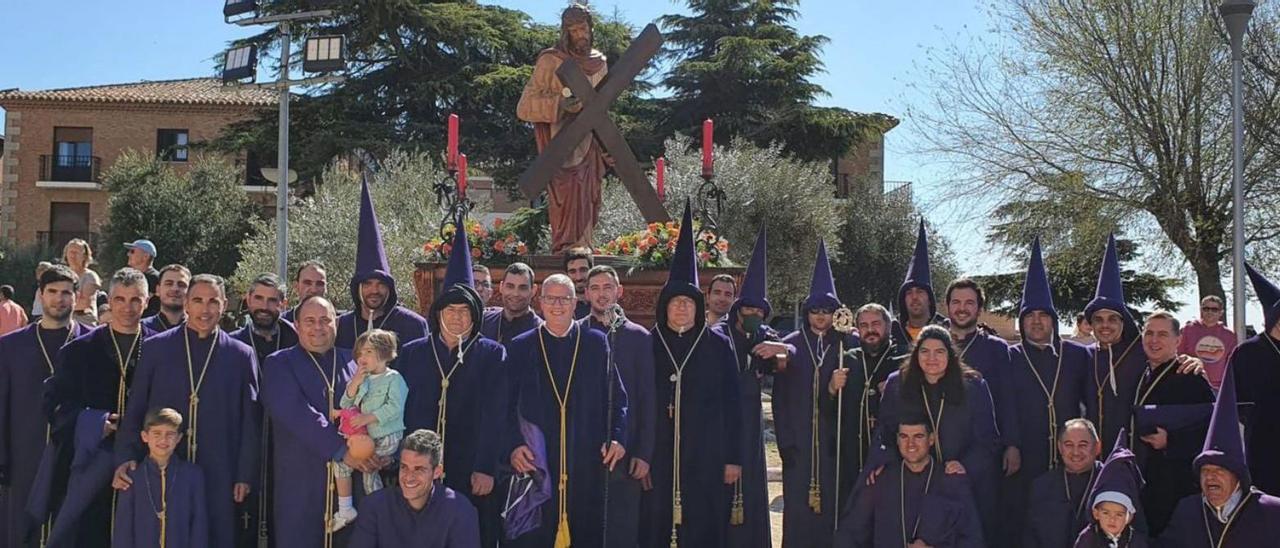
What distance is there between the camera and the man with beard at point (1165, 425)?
240 inches

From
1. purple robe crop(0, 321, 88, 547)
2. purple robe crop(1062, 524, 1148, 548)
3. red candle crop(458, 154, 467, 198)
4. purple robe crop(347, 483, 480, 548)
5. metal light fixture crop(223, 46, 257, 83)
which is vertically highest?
metal light fixture crop(223, 46, 257, 83)

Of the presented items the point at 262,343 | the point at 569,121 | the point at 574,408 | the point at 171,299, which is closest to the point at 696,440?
the point at 574,408

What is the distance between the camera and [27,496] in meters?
6.08

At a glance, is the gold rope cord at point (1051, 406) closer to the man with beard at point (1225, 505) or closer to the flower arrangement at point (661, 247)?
the man with beard at point (1225, 505)

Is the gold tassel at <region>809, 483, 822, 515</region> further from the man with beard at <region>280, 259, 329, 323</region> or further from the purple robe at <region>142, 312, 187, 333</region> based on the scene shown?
the purple robe at <region>142, 312, 187, 333</region>

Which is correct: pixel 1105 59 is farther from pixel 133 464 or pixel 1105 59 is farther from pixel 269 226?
pixel 269 226

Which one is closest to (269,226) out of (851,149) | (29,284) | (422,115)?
(422,115)

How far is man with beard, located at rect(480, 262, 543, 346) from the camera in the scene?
685cm

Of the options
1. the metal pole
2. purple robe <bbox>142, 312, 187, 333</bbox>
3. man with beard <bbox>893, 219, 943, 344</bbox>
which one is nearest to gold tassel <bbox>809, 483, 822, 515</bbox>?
man with beard <bbox>893, 219, 943, 344</bbox>

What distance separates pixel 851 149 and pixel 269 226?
1608 cm

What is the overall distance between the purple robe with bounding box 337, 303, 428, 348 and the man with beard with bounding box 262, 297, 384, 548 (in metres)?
0.82

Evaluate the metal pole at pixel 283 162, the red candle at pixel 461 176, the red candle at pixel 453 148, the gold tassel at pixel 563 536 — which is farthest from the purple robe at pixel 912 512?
the metal pole at pixel 283 162

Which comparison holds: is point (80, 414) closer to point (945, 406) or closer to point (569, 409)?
point (569, 409)

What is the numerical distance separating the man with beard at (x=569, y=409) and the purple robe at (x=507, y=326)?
78 cm
